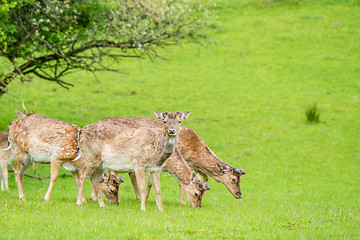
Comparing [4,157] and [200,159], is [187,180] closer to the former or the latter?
[200,159]

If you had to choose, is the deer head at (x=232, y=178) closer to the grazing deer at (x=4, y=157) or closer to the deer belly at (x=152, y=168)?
the deer belly at (x=152, y=168)

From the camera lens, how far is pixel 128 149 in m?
11.9

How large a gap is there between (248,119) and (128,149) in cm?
1541

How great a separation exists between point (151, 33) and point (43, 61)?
4.19 m

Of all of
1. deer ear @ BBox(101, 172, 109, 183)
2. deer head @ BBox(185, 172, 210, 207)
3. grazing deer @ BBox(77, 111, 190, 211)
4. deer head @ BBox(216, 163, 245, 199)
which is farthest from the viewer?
deer head @ BBox(216, 163, 245, 199)

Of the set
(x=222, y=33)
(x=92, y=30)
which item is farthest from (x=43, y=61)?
(x=222, y=33)

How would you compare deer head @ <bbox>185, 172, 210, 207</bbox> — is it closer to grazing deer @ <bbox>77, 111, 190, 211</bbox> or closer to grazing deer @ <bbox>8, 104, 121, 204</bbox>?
grazing deer @ <bbox>77, 111, 190, 211</bbox>

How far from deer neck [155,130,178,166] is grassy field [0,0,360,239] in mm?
1126

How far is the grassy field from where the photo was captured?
982cm

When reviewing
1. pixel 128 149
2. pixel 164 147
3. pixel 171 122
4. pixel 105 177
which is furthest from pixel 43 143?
pixel 171 122

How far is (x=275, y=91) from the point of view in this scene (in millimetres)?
29547

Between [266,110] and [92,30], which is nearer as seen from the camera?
[92,30]

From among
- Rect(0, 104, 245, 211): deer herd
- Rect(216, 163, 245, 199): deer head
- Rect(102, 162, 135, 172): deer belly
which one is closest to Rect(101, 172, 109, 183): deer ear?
Rect(0, 104, 245, 211): deer herd

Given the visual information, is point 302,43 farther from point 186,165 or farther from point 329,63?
point 186,165
